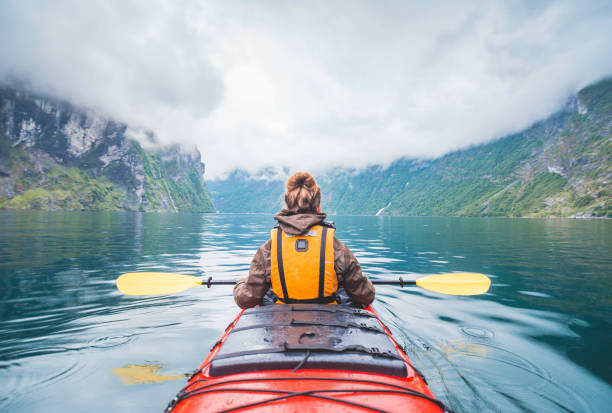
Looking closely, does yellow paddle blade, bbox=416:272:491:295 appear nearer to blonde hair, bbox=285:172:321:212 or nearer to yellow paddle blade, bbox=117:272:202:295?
blonde hair, bbox=285:172:321:212

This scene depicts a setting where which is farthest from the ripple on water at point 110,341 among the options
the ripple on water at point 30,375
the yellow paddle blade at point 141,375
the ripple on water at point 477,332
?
the ripple on water at point 477,332

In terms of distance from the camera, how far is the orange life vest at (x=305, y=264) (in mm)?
4059

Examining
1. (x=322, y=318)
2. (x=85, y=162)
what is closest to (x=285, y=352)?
(x=322, y=318)

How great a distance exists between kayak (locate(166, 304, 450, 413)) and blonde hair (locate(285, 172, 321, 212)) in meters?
1.62

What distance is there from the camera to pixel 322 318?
12.5 feet

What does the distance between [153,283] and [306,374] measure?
20.0 feet

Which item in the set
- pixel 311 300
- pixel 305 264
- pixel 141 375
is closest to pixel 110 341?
pixel 141 375

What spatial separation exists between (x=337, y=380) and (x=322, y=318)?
3.74ft

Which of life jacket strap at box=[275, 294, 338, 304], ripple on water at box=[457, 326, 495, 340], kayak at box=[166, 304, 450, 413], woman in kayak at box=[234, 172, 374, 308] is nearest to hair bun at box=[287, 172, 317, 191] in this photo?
woman in kayak at box=[234, 172, 374, 308]

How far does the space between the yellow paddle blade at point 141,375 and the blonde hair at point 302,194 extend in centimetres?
413

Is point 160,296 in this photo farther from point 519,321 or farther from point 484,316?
point 519,321

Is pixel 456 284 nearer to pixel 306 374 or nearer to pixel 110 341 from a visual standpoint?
pixel 306 374

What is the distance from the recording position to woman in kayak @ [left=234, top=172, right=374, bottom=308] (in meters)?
4.06

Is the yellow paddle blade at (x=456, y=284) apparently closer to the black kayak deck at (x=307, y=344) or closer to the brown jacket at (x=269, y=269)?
the brown jacket at (x=269, y=269)
